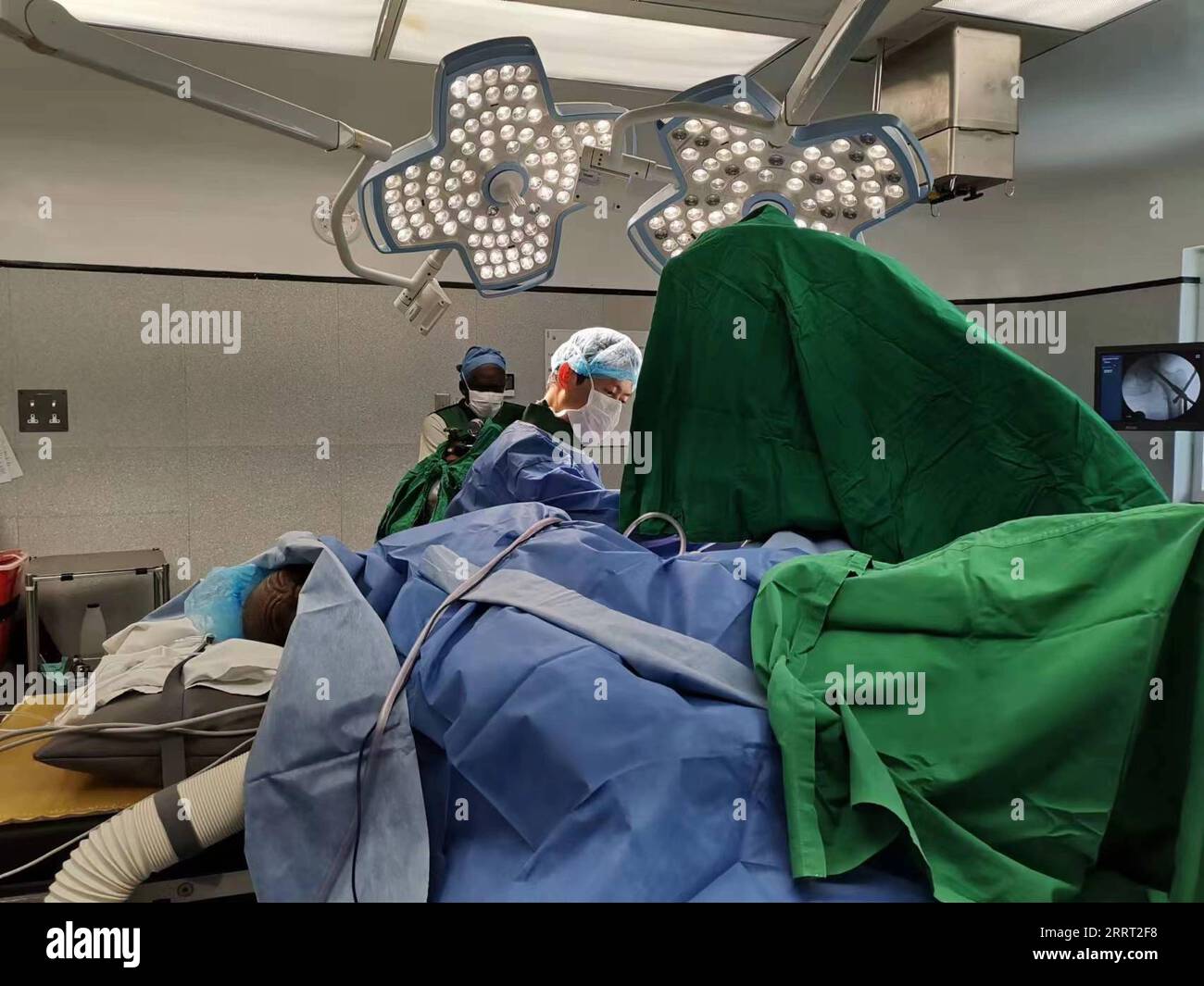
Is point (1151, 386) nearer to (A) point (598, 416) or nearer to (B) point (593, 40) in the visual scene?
(A) point (598, 416)

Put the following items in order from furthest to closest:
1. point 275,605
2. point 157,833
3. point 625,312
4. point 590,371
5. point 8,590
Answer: point 625,312 < point 8,590 < point 590,371 < point 275,605 < point 157,833

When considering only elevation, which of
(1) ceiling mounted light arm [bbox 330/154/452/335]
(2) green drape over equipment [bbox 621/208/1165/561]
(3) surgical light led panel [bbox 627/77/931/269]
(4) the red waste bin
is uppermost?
(3) surgical light led panel [bbox 627/77/931/269]

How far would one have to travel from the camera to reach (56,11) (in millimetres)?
1120

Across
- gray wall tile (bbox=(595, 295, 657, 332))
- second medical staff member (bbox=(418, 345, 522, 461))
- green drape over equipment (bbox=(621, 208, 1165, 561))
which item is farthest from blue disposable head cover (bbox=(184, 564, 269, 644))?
gray wall tile (bbox=(595, 295, 657, 332))

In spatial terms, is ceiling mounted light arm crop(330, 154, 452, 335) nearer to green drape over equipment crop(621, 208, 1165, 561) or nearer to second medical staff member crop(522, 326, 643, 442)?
second medical staff member crop(522, 326, 643, 442)

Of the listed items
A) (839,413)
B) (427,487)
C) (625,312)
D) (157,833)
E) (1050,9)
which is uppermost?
(1050,9)

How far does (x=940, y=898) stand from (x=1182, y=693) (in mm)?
273

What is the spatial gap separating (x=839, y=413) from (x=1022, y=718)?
24.5 inches

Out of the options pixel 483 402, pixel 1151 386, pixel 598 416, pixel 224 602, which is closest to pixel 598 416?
pixel 598 416

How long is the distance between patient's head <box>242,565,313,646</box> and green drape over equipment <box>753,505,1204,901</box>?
750 mm

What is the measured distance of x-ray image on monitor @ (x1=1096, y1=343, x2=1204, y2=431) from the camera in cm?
343

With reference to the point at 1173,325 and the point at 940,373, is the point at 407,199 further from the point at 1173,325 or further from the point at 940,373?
the point at 1173,325

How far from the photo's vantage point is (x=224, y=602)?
4.41 ft
